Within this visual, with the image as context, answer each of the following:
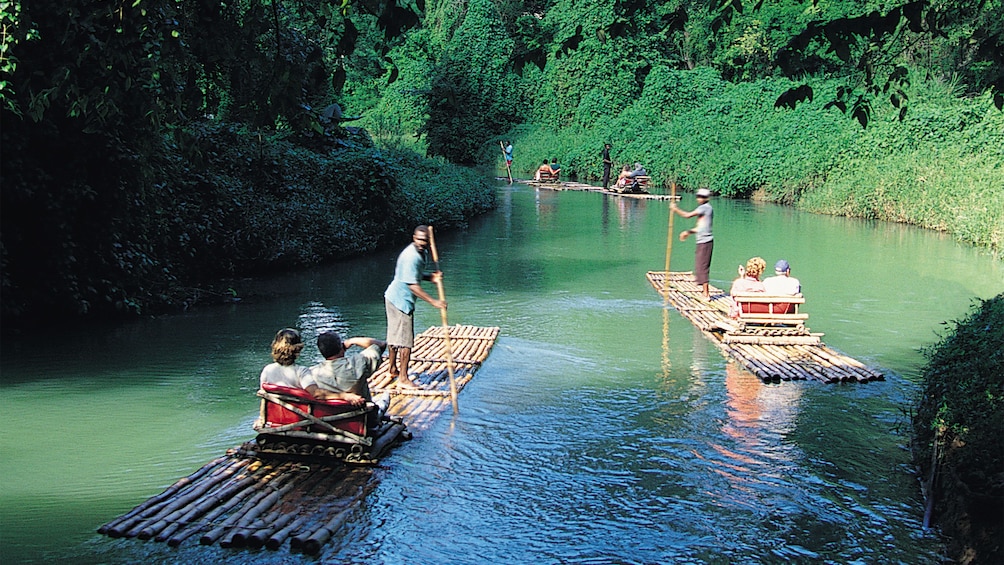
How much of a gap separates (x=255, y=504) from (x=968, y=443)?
17.7ft

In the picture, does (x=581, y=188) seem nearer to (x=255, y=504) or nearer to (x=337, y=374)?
(x=337, y=374)

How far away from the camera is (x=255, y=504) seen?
7664mm

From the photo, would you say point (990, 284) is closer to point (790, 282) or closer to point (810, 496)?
point (790, 282)

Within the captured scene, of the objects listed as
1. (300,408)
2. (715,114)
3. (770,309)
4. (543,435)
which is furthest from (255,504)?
(715,114)

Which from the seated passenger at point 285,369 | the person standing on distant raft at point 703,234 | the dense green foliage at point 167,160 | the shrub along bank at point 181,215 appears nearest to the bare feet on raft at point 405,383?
the seated passenger at point 285,369

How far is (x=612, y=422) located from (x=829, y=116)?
3177cm

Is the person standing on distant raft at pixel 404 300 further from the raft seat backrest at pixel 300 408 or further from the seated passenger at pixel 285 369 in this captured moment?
the raft seat backrest at pixel 300 408

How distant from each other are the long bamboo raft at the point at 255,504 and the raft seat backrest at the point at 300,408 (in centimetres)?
34

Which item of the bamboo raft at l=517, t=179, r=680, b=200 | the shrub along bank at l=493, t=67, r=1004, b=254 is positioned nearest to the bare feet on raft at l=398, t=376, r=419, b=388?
the shrub along bank at l=493, t=67, r=1004, b=254

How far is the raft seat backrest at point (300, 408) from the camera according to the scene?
27.8 feet

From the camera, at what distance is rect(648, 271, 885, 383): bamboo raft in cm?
1213

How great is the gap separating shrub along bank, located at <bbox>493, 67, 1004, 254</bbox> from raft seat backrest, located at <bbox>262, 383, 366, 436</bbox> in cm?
1404

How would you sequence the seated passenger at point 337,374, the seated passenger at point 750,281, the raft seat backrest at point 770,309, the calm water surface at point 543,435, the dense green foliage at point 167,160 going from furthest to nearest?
the seated passenger at point 750,281 → the raft seat backrest at point 770,309 → the seated passenger at point 337,374 → the calm water surface at point 543,435 → the dense green foliage at point 167,160

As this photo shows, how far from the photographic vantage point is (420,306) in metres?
16.7
